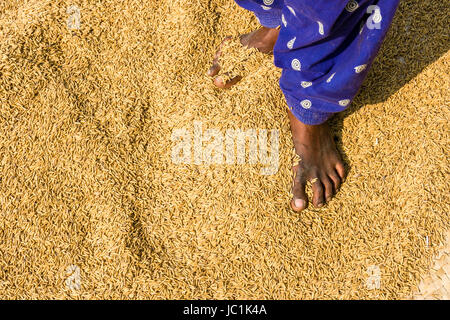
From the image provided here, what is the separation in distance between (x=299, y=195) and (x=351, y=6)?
104 cm

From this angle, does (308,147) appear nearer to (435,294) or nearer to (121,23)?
(435,294)

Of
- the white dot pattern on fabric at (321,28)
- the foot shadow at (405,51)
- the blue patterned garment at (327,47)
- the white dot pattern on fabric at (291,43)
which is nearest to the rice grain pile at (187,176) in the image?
the foot shadow at (405,51)

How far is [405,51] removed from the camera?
7.75ft

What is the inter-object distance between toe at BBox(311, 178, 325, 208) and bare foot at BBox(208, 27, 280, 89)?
0.73 meters

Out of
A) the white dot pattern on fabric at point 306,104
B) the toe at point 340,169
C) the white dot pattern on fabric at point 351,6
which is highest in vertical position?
the white dot pattern on fabric at point 351,6

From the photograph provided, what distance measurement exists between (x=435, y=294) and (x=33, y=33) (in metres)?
2.63

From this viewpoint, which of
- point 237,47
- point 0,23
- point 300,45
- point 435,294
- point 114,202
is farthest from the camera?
point 0,23

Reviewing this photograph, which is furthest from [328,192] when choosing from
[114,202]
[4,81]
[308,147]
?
[4,81]

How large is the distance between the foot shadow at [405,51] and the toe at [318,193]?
21cm

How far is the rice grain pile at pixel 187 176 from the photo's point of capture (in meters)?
1.99

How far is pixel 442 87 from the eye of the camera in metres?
2.26

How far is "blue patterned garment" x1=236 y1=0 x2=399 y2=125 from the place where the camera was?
4.34 ft

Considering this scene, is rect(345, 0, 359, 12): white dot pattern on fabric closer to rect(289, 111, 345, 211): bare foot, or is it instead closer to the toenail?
rect(289, 111, 345, 211): bare foot

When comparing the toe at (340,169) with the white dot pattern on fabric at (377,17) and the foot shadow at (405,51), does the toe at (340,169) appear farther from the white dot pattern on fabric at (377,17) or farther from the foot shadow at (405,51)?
the white dot pattern on fabric at (377,17)
